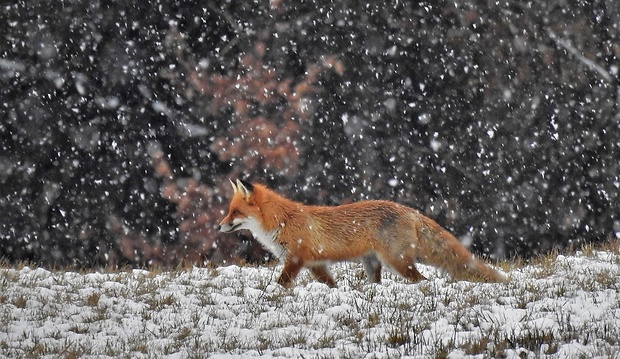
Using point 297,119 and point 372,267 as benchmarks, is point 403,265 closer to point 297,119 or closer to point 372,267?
point 372,267

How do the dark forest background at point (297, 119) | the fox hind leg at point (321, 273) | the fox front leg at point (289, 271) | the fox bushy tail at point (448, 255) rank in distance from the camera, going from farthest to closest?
the dark forest background at point (297, 119)
the fox hind leg at point (321, 273)
the fox front leg at point (289, 271)
the fox bushy tail at point (448, 255)

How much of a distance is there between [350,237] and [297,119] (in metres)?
6.21

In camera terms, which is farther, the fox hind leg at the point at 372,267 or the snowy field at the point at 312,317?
the fox hind leg at the point at 372,267

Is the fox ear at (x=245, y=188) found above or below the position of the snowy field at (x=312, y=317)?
above

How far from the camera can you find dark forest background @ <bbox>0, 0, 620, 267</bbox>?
14.5 metres

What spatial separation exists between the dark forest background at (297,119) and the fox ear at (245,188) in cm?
481

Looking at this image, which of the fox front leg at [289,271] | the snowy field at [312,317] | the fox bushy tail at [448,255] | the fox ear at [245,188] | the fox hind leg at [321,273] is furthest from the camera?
the fox ear at [245,188]

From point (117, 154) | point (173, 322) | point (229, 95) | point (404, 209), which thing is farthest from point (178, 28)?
point (173, 322)

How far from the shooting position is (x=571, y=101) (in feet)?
54.6

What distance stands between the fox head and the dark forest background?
4.75 meters

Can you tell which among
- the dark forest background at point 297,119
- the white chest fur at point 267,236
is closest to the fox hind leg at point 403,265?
the white chest fur at point 267,236

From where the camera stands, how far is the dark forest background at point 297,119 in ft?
47.6

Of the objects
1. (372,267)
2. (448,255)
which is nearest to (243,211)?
(372,267)

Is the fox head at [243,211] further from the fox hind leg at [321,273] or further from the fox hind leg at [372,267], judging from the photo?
the fox hind leg at [372,267]
